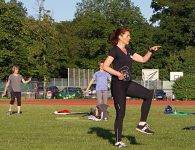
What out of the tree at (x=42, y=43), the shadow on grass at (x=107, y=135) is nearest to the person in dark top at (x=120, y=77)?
the shadow on grass at (x=107, y=135)

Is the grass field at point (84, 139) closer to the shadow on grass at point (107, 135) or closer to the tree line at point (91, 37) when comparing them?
the shadow on grass at point (107, 135)

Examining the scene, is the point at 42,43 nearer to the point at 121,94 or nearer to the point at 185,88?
the point at 185,88

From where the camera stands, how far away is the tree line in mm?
73562

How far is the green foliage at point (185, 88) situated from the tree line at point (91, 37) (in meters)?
22.4

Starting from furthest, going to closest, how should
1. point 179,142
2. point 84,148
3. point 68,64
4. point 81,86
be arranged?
point 68,64, point 81,86, point 179,142, point 84,148

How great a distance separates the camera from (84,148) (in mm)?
10703

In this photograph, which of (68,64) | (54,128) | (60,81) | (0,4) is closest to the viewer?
(54,128)

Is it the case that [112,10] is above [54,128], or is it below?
above

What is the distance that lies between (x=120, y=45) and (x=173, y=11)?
92.1 metres

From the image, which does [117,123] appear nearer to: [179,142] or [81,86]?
[179,142]

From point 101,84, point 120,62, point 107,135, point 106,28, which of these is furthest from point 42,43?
point 120,62

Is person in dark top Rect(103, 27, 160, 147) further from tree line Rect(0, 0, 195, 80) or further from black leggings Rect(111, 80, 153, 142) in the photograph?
tree line Rect(0, 0, 195, 80)

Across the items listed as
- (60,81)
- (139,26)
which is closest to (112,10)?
(139,26)

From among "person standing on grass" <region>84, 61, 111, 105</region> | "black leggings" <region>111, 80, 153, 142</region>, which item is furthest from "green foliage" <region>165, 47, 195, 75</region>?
"black leggings" <region>111, 80, 153, 142</region>
